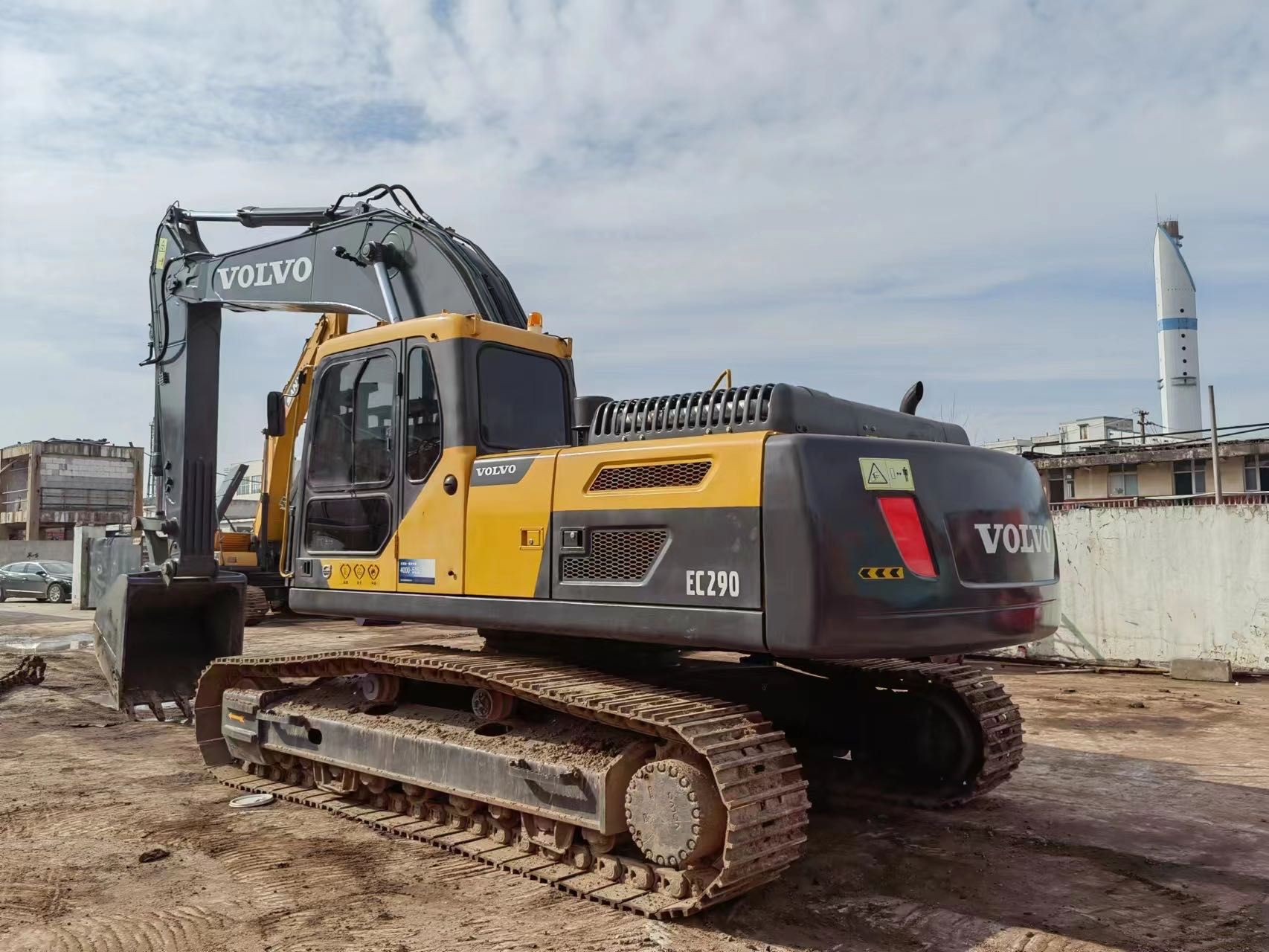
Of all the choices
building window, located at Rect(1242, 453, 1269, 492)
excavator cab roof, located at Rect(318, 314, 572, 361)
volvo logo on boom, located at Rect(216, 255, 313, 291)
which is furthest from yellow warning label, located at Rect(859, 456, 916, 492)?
building window, located at Rect(1242, 453, 1269, 492)

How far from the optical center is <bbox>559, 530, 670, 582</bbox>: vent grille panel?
4836 millimetres

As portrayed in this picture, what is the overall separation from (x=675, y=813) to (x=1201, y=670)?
10.3 m

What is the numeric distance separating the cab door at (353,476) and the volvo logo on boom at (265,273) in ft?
6.89

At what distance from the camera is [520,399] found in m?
6.07

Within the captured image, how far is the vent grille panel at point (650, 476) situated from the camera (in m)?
4.72

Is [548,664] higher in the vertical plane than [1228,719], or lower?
higher

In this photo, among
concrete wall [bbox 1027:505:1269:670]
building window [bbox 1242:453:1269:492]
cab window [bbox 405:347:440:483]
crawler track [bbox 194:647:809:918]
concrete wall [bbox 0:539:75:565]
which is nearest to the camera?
crawler track [bbox 194:647:809:918]

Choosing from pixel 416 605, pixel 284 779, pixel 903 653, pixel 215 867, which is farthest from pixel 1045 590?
pixel 284 779

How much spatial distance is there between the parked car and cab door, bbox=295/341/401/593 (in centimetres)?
2515

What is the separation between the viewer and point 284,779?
22.8ft

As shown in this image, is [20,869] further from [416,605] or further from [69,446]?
[69,446]

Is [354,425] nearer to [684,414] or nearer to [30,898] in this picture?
[684,414]

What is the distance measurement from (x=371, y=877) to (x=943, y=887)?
2778 mm

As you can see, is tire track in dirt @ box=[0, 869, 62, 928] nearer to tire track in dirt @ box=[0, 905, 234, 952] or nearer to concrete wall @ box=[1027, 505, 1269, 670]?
tire track in dirt @ box=[0, 905, 234, 952]
